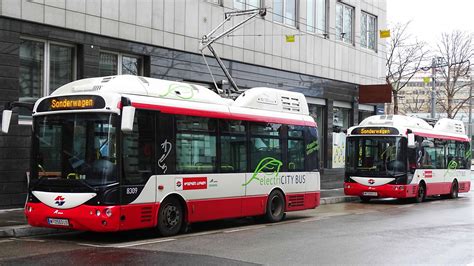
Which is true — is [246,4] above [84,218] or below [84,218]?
above

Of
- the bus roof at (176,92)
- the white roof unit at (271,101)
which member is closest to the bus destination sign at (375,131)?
the white roof unit at (271,101)

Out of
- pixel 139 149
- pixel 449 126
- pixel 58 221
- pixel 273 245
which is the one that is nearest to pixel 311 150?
pixel 273 245

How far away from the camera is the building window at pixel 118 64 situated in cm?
1886

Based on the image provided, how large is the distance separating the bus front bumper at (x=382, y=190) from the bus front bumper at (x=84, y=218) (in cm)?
1328

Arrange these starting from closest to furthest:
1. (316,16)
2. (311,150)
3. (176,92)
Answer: (176,92)
(311,150)
(316,16)

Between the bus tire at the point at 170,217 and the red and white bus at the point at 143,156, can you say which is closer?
the red and white bus at the point at 143,156

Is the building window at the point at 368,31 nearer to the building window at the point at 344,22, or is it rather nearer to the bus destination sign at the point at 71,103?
the building window at the point at 344,22

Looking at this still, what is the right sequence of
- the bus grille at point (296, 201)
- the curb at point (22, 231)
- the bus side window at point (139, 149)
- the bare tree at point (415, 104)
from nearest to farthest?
1. the bus side window at point (139, 149)
2. the curb at point (22, 231)
3. the bus grille at point (296, 201)
4. the bare tree at point (415, 104)

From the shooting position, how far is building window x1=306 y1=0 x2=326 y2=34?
95.2 ft

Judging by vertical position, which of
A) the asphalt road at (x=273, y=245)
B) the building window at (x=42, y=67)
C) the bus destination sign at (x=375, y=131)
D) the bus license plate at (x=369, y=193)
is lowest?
the asphalt road at (x=273, y=245)

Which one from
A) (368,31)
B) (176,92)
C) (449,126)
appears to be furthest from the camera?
(368,31)

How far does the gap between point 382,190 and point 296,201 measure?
6.71 m

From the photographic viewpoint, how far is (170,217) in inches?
469

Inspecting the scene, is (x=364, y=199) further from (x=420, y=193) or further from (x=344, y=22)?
(x=344, y=22)
